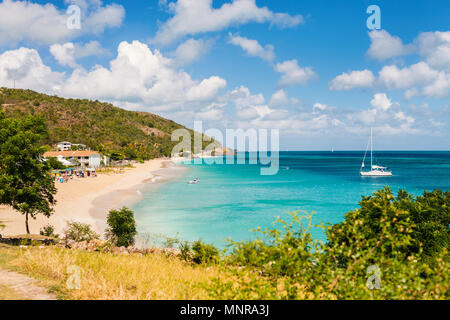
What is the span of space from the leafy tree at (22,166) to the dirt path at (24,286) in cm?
993

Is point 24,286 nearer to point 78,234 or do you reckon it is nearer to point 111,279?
point 111,279

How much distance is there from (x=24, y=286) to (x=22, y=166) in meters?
12.8

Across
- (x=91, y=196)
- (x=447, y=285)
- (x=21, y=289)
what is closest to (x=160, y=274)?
(x=21, y=289)

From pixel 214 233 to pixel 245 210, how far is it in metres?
12.0

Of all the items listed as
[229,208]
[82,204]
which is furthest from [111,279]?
[229,208]

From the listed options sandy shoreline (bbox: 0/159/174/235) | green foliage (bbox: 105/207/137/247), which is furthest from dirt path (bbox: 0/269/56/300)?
sandy shoreline (bbox: 0/159/174/235)

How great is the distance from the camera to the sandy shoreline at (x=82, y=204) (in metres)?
26.4

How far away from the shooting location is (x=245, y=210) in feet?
132

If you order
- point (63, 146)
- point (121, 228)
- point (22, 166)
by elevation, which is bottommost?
point (121, 228)

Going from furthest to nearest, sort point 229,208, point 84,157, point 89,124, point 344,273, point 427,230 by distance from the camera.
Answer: point 89,124 → point 84,157 → point 229,208 → point 427,230 → point 344,273

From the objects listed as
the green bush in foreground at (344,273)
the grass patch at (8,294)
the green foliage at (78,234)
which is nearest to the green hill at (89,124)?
the green foliage at (78,234)

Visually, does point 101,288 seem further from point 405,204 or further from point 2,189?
point 2,189

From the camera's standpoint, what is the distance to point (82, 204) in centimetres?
3709
